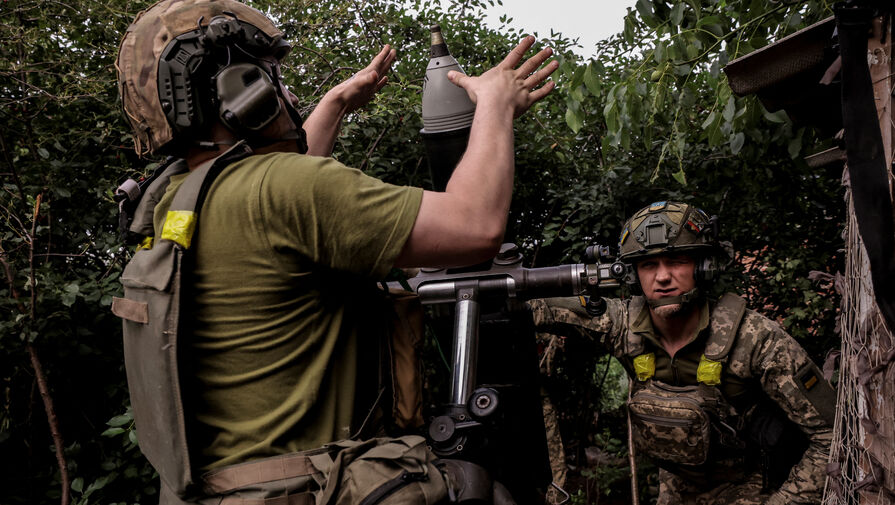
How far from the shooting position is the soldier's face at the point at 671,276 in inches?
129

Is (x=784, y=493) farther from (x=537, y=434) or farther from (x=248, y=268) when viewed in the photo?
(x=248, y=268)

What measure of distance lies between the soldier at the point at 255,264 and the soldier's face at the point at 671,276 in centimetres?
205

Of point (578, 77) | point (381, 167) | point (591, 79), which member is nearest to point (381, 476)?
point (591, 79)

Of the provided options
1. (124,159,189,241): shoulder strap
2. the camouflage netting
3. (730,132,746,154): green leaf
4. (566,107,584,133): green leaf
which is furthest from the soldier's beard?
(124,159,189,241): shoulder strap

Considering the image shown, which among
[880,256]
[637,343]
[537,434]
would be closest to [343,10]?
[637,343]

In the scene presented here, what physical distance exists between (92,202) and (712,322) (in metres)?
3.46

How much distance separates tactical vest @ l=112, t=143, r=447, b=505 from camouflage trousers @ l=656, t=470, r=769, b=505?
2298 mm

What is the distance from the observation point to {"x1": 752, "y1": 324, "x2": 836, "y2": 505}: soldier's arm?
9.29ft

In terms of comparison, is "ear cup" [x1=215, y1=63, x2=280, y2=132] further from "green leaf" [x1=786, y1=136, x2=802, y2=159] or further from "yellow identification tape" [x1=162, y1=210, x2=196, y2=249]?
"green leaf" [x1=786, y1=136, x2=802, y2=159]

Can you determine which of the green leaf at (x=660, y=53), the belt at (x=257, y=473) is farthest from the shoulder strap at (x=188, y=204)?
the green leaf at (x=660, y=53)

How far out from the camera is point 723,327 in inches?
123

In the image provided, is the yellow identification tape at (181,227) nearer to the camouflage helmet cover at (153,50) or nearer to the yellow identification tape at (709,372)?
the camouflage helmet cover at (153,50)

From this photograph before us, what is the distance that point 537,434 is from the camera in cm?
198

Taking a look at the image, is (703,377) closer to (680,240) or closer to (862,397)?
(680,240)
